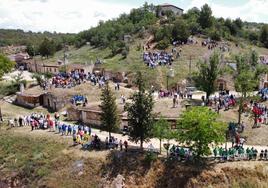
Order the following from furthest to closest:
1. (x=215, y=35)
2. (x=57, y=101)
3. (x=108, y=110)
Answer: (x=215, y=35) < (x=57, y=101) < (x=108, y=110)

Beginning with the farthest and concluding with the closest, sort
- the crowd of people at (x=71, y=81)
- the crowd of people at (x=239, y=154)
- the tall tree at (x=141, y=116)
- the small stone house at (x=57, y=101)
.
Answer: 1. the crowd of people at (x=71, y=81)
2. the small stone house at (x=57, y=101)
3. the tall tree at (x=141, y=116)
4. the crowd of people at (x=239, y=154)

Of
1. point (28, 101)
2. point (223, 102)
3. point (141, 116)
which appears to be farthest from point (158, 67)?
point (141, 116)

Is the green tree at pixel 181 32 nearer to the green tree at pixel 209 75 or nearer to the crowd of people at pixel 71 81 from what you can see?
the crowd of people at pixel 71 81

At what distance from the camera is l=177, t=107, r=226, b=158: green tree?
1357 inches

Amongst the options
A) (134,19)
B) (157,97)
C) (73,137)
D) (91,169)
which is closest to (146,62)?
(157,97)

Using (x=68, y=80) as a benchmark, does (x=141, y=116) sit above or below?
below

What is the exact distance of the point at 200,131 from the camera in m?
34.4

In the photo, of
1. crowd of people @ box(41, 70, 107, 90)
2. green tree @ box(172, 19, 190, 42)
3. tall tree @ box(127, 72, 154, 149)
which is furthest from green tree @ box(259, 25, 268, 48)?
tall tree @ box(127, 72, 154, 149)

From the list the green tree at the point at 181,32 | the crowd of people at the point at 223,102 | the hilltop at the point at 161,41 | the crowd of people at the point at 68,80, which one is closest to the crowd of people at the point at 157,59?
the hilltop at the point at 161,41

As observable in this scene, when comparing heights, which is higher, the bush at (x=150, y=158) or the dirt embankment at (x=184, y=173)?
the bush at (x=150, y=158)

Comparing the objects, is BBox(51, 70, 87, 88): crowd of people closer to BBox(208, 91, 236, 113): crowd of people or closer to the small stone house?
the small stone house

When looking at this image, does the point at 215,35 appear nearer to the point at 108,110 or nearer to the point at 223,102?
the point at 223,102

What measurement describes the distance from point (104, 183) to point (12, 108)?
2734 cm

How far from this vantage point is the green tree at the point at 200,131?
34.5 meters
